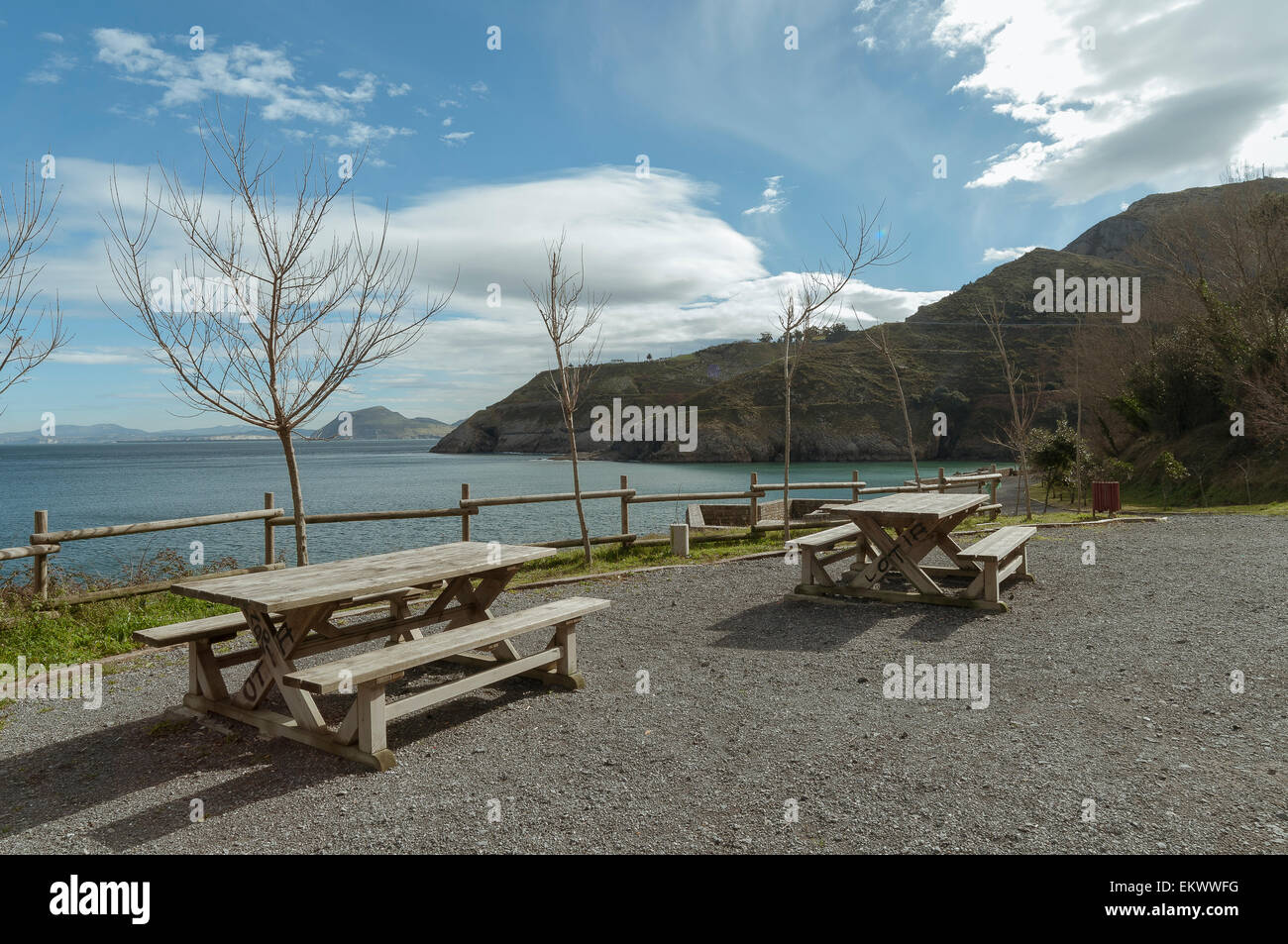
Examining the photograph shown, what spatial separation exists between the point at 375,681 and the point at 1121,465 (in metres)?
31.9

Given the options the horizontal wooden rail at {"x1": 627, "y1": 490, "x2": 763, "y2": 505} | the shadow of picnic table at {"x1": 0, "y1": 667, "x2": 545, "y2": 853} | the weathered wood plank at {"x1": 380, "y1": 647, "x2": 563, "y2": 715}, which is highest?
the horizontal wooden rail at {"x1": 627, "y1": 490, "x2": 763, "y2": 505}

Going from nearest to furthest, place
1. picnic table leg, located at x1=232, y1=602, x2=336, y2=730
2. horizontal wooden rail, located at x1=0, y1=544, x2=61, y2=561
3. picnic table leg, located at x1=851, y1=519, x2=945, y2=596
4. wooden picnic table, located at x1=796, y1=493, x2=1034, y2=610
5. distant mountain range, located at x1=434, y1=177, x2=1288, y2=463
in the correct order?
picnic table leg, located at x1=232, y1=602, x2=336, y2=730 → horizontal wooden rail, located at x1=0, y1=544, x2=61, y2=561 → wooden picnic table, located at x1=796, y1=493, x2=1034, y2=610 → picnic table leg, located at x1=851, y1=519, x2=945, y2=596 → distant mountain range, located at x1=434, y1=177, x2=1288, y2=463

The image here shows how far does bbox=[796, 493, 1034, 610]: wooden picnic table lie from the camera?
7363mm

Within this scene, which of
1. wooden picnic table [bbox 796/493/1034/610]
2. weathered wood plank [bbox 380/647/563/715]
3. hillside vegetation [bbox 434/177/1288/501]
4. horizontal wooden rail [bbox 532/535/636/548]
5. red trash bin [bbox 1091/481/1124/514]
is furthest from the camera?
hillside vegetation [bbox 434/177/1288/501]

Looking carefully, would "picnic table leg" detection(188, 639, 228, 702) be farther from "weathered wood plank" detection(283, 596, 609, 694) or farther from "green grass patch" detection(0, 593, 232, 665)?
"green grass patch" detection(0, 593, 232, 665)

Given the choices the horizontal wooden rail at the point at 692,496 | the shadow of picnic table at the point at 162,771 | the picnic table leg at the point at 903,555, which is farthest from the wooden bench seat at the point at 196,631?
the horizontal wooden rail at the point at 692,496

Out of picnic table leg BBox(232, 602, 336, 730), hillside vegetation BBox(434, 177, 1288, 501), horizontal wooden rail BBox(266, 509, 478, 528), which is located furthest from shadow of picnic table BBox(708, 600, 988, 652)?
hillside vegetation BBox(434, 177, 1288, 501)

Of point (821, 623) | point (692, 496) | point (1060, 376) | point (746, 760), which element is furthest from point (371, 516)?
point (1060, 376)

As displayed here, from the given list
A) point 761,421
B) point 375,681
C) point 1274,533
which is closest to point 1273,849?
Answer: point 375,681

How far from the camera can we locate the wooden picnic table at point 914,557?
290 inches

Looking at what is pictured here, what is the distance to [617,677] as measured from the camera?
5430 millimetres

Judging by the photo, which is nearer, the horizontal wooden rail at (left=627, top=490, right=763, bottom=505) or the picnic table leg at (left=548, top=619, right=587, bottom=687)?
the picnic table leg at (left=548, top=619, right=587, bottom=687)

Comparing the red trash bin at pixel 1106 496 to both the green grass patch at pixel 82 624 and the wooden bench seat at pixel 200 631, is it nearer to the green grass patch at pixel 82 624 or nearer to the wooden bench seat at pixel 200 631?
the green grass patch at pixel 82 624
